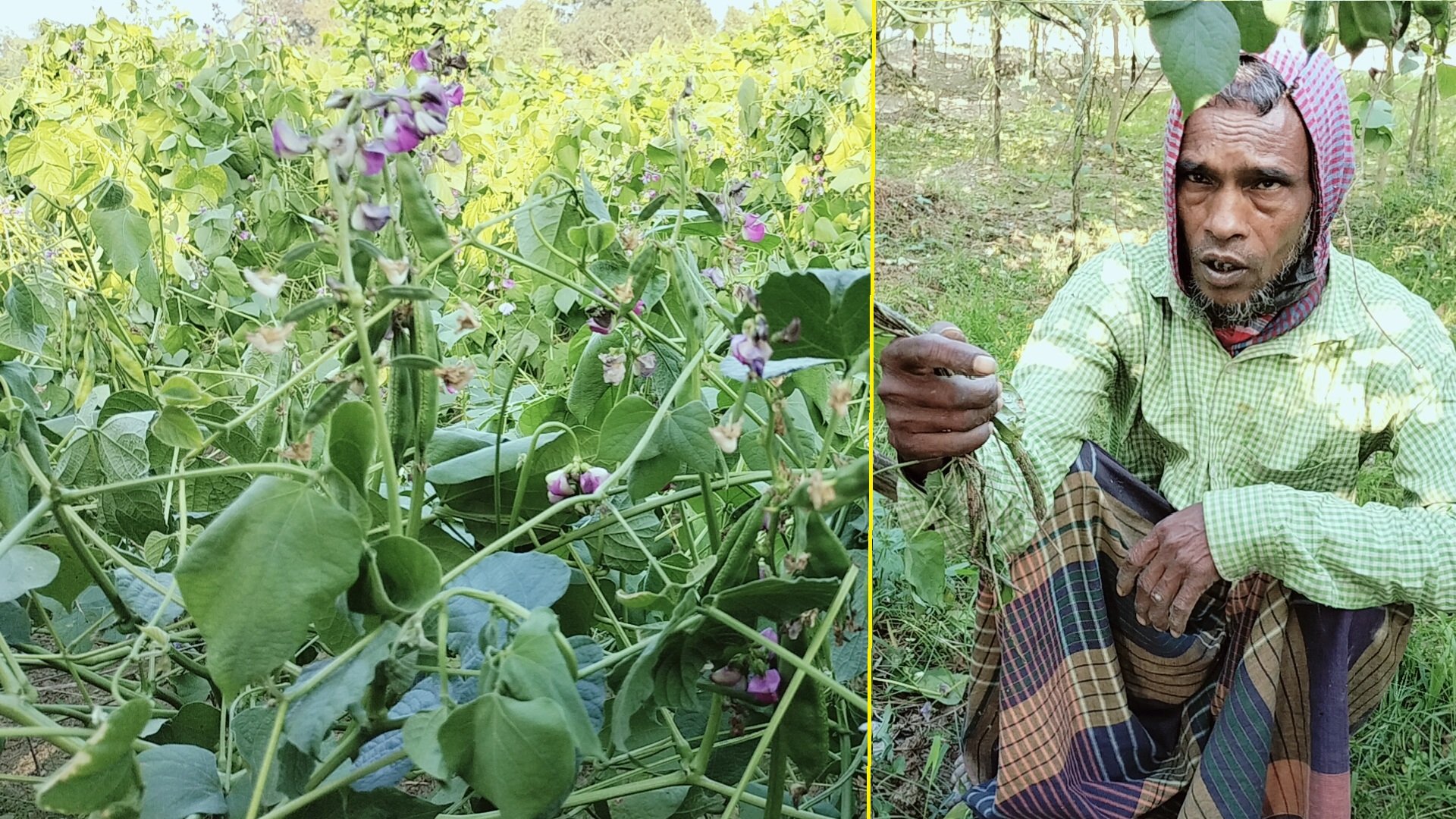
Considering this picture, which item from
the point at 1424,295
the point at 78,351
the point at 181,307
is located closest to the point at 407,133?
the point at 1424,295

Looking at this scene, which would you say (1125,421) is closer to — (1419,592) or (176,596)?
(1419,592)

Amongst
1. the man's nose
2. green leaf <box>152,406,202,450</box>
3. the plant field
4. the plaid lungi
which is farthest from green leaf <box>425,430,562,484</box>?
the man's nose

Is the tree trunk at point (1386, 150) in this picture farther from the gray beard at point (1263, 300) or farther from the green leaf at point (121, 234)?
the green leaf at point (121, 234)

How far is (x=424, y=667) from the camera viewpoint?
0.69 metres

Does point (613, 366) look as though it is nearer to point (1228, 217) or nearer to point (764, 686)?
point (764, 686)

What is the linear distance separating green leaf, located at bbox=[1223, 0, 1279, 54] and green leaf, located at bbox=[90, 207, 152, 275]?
96cm

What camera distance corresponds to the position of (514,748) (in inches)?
23.5

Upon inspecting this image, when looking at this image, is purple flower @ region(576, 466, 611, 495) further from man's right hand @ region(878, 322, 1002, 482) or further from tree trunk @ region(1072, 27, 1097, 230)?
tree trunk @ region(1072, 27, 1097, 230)

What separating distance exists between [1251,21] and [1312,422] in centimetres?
26

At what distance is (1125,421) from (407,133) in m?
0.49

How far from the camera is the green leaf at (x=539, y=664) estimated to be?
59 cm

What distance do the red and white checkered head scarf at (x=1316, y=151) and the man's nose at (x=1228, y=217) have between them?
21 millimetres

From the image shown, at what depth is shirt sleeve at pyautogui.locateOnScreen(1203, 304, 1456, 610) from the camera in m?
0.78

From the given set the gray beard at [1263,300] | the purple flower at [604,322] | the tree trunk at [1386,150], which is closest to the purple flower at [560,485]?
the purple flower at [604,322]
